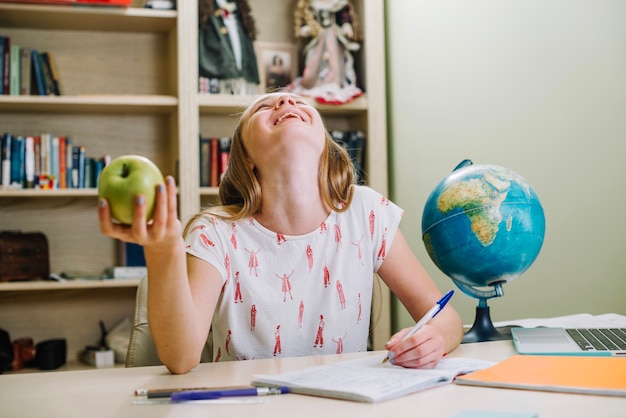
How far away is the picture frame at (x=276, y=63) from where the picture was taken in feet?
11.7

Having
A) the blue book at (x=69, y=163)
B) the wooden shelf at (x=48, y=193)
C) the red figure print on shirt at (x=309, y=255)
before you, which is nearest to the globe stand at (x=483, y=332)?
the red figure print on shirt at (x=309, y=255)

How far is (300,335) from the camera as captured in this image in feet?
5.17

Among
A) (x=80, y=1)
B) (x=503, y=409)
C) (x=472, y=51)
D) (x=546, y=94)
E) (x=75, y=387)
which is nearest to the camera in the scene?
(x=503, y=409)

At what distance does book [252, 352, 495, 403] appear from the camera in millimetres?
936

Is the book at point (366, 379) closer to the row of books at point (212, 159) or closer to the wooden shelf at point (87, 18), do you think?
the row of books at point (212, 159)

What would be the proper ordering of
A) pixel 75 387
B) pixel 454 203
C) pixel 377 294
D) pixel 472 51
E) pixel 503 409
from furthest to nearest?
pixel 377 294, pixel 472 51, pixel 454 203, pixel 75 387, pixel 503 409

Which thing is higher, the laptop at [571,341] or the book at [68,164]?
the book at [68,164]

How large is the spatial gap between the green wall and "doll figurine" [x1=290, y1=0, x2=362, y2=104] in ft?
1.28

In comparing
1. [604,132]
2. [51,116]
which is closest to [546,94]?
[604,132]

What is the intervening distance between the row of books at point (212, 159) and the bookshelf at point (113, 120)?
77 millimetres

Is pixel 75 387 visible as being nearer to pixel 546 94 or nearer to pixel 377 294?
pixel 546 94

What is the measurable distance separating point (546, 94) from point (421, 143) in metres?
0.94

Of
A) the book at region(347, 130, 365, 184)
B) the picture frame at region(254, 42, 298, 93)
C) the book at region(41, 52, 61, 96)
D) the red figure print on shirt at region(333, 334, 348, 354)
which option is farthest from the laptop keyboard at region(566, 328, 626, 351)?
the book at region(41, 52, 61, 96)

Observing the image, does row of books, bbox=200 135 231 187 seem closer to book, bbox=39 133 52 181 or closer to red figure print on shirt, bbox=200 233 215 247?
book, bbox=39 133 52 181
